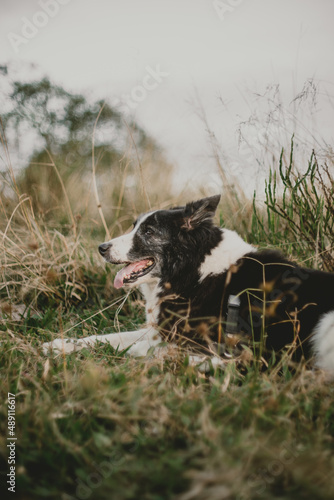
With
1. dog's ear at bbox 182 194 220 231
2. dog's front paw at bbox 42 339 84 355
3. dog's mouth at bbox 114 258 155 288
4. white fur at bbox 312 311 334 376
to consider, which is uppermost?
dog's ear at bbox 182 194 220 231

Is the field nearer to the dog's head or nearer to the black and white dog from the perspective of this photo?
the black and white dog

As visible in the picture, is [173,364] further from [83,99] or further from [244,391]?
[83,99]

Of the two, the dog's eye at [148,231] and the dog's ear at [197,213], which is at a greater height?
the dog's ear at [197,213]

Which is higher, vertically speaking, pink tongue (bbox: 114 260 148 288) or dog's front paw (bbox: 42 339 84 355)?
pink tongue (bbox: 114 260 148 288)

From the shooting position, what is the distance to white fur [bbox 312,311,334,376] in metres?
2.25

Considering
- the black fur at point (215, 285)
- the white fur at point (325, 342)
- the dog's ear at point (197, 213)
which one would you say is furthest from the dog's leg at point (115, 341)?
the white fur at point (325, 342)

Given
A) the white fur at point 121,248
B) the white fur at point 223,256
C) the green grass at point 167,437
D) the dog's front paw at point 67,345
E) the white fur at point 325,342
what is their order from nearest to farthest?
the green grass at point 167,437
the white fur at point 325,342
the dog's front paw at point 67,345
the white fur at point 223,256
the white fur at point 121,248

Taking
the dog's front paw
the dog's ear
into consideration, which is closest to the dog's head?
the dog's ear

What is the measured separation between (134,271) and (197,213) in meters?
0.72

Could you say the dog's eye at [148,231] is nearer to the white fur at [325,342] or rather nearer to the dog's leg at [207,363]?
the dog's leg at [207,363]

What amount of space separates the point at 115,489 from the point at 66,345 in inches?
65.4

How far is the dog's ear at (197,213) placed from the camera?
2.88 metres

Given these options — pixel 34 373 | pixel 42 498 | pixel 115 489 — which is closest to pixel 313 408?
pixel 115 489

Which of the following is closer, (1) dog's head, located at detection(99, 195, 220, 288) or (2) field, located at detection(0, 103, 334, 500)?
(2) field, located at detection(0, 103, 334, 500)
